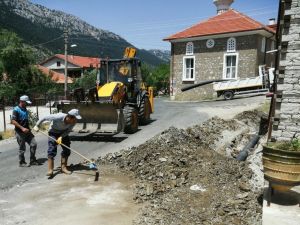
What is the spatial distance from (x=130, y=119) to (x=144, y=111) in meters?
2.08

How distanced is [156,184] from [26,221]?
2907 mm

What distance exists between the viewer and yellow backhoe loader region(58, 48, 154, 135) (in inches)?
484

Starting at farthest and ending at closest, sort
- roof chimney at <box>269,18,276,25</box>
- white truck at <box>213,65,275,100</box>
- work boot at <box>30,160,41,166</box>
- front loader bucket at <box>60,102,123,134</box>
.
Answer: roof chimney at <box>269,18,276,25</box>
white truck at <box>213,65,275,100</box>
front loader bucket at <box>60,102,123,134</box>
work boot at <box>30,160,41,166</box>

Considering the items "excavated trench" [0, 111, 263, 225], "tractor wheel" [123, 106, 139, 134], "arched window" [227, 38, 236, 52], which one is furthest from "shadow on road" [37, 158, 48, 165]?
"arched window" [227, 38, 236, 52]

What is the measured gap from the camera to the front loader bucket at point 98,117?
12.2 metres

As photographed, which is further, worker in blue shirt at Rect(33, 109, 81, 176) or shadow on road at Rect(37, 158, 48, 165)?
shadow on road at Rect(37, 158, 48, 165)

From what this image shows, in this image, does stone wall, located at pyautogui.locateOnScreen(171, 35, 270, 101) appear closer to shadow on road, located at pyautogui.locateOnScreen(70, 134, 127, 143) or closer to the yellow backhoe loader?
the yellow backhoe loader

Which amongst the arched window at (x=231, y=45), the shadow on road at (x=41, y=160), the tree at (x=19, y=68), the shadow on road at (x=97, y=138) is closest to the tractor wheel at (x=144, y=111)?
the shadow on road at (x=97, y=138)

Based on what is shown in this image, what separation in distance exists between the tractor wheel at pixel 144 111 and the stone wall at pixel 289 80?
784 cm

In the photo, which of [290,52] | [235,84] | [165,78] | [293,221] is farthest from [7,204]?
[165,78]

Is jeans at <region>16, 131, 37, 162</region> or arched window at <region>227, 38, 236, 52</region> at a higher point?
arched window at <region>227, 38, 236, 52</region>

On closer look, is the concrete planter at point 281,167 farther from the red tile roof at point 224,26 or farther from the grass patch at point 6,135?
the red tile roof at point 224,26

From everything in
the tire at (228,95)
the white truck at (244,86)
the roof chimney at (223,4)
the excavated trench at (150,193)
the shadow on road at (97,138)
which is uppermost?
the roof chimney at (223,4)

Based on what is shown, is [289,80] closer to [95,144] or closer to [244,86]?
[95,144]
